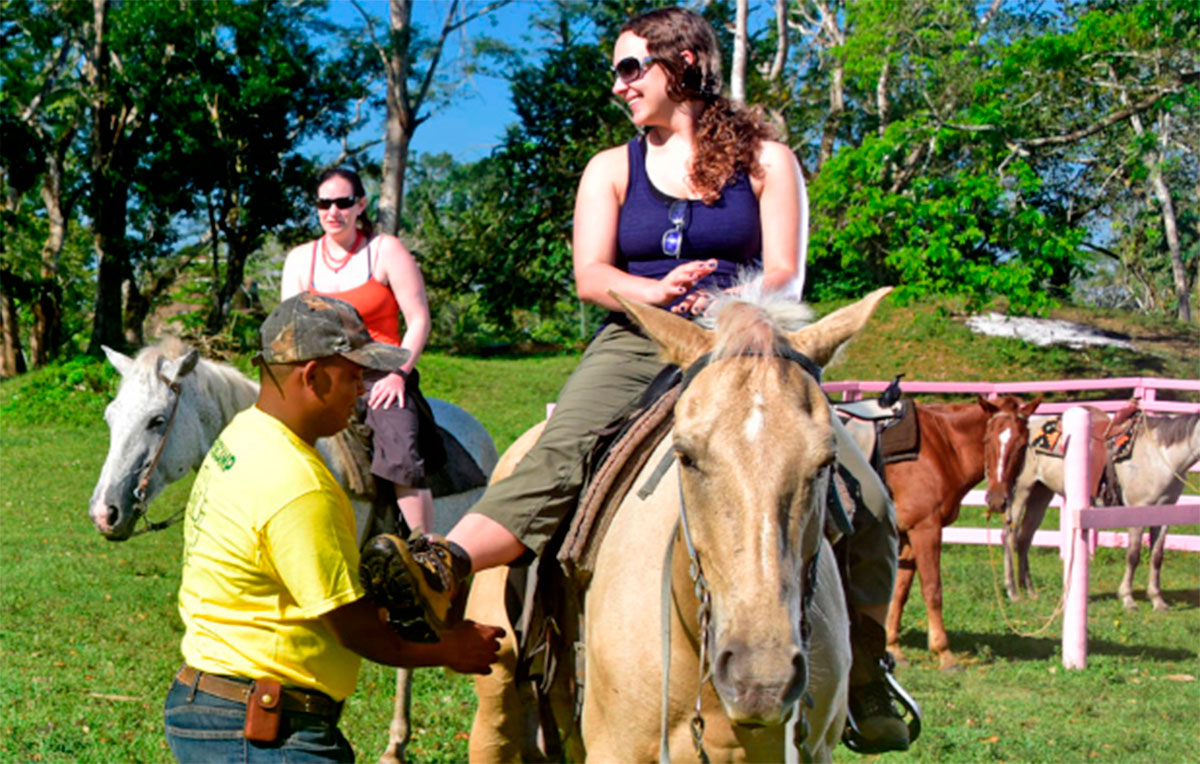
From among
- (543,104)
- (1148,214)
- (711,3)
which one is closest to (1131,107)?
(711,3)

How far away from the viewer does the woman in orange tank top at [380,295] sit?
6.06m

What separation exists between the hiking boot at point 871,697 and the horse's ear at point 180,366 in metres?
3.90

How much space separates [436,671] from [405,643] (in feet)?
19.0

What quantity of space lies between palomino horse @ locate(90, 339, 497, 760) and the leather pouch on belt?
3.22 metres

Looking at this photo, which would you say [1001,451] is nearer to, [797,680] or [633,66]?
[633,66]

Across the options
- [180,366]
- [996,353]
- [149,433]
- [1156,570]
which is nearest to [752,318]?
[180,366]

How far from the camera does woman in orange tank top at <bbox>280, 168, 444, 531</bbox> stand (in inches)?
239

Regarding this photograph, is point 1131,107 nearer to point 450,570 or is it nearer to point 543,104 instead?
point 543,104

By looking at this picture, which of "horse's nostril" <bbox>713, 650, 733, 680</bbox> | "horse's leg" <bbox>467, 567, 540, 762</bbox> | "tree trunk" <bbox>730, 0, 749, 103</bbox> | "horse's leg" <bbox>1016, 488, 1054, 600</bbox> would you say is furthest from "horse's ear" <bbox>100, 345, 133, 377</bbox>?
"tree trunk" <bbox>730, 0, 749, 103</bbox>

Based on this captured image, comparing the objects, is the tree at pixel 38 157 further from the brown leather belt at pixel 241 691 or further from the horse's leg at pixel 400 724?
the brown leather belt at pixel 241 691

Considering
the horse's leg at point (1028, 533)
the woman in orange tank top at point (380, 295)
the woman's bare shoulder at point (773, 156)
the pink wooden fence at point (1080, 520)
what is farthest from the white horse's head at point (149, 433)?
the horse's leg at point (1028, 533)

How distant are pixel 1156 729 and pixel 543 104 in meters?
28.5

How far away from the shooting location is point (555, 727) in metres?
4.38

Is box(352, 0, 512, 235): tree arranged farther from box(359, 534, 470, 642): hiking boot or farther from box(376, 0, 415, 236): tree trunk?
box(359, 534, 470, 642): hiking boot
